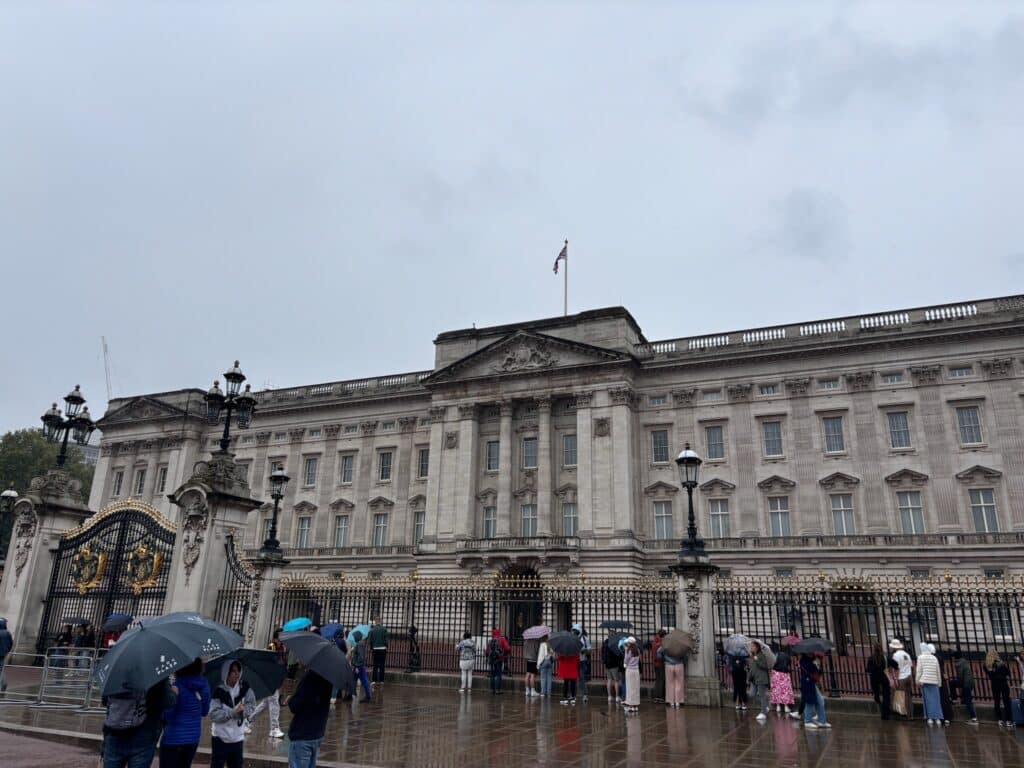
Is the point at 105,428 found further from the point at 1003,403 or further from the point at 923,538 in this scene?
the point at 1003,403

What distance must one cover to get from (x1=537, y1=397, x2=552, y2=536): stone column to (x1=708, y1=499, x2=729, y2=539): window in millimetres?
10009

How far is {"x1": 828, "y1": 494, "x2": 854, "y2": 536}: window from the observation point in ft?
132

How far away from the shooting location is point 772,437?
43.4m

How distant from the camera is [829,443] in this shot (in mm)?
41938

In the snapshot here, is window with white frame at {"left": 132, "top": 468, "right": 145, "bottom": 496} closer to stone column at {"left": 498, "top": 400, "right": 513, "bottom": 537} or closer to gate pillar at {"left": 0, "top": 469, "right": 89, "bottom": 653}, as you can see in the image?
stone column at {"left": 498, "top": 400, "right": 513, "bottom": 537}

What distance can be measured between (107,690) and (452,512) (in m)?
42.4

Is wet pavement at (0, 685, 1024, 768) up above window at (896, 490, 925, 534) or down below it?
below

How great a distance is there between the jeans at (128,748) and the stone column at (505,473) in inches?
1560

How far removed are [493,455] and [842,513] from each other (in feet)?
73.2

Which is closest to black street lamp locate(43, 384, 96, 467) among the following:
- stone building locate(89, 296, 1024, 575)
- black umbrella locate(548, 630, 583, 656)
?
black umbrella locate(548, 630, 583, 656)

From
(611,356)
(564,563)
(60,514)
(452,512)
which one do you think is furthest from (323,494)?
(60,514)

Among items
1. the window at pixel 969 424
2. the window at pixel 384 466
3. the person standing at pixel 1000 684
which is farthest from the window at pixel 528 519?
the person standing at pixel 1000 684

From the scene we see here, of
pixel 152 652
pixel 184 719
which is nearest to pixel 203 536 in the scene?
pixel 184 719

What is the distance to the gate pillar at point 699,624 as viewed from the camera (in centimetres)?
1723
